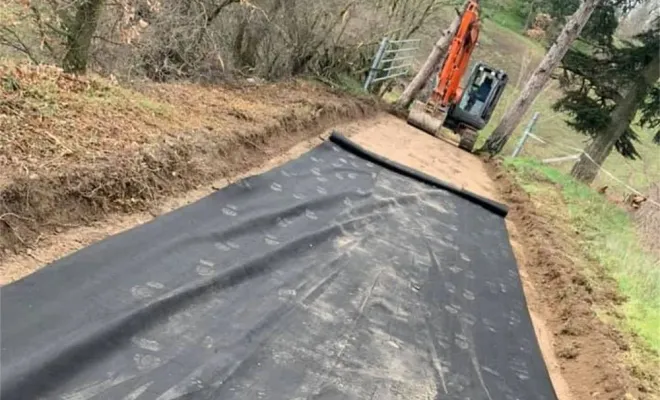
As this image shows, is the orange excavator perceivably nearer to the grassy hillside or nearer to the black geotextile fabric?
the grassy hillside

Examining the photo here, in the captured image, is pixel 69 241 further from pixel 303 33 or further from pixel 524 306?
pixel 303 33

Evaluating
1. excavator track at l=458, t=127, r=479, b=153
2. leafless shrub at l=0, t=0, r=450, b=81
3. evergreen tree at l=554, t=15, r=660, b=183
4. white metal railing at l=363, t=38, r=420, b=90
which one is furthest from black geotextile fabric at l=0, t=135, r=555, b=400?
evergreen tree at l=554, t=15, r=660, b=183

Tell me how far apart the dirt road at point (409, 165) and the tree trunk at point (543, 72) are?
1.08 m

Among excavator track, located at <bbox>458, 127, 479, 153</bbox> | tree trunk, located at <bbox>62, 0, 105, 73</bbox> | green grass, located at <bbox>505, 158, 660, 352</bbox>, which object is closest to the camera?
tree trunk, located at <bbox>62, 0, 105, 73</bbox>

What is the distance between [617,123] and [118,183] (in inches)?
496

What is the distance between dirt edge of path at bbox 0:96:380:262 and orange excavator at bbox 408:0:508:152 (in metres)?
6.19

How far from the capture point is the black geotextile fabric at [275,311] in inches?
119

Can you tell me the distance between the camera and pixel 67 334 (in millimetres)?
3014

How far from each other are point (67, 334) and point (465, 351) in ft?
8.92

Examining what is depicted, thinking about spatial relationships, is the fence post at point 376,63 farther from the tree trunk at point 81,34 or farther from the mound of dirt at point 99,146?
the tree trunk at point 81,34

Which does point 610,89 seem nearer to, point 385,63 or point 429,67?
point 429,67

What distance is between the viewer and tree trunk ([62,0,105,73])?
627 cm

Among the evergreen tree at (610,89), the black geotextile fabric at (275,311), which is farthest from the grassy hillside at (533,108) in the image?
the black geotextile fabric at (275,311)

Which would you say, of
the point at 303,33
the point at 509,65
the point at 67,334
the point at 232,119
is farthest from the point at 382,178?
the point at 509,65
